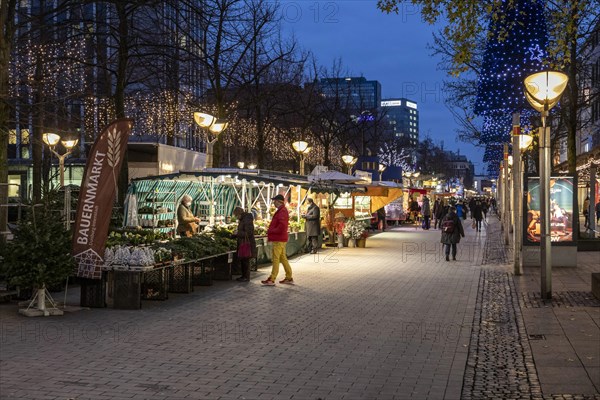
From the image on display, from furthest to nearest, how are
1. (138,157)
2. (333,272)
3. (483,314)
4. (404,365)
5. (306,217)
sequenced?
(138,157)
(306,217)
(333,272)
(483,314)
(404,365)

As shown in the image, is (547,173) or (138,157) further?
(138,157)

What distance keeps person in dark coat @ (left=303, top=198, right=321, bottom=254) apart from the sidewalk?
7732 millimetres

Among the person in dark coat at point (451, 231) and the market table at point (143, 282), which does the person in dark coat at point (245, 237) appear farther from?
the person in dark coat at point (451, 231)

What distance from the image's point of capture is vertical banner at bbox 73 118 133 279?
11664mm

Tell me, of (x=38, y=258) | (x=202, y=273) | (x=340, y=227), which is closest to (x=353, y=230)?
(x=340, y=227)

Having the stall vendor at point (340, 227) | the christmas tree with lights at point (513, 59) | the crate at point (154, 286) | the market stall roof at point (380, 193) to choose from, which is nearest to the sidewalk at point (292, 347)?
the crate at point (154, 286)

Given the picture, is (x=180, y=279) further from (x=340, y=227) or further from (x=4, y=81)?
(x=340, y=227)

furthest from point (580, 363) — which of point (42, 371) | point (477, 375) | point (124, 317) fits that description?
point (124, 317)

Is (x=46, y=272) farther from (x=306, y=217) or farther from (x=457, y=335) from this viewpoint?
(x=306, y=217)

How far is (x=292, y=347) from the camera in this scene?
8930mm

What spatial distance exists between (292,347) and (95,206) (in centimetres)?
449

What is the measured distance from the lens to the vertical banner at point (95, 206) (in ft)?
38.3

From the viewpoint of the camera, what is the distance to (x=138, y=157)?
1018 inches

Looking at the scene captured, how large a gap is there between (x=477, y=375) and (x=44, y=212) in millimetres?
7020
